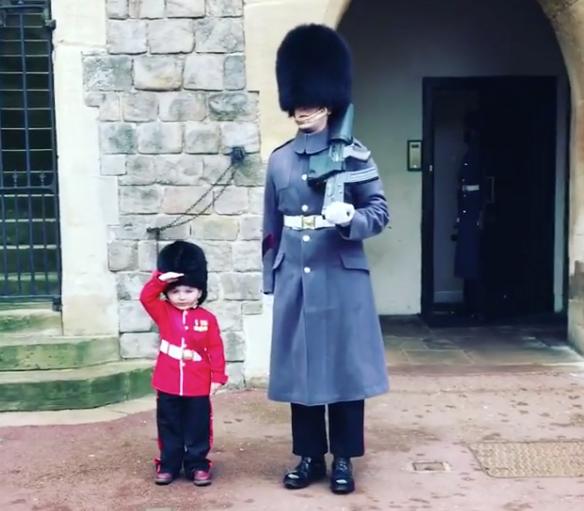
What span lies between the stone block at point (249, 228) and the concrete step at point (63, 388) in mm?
1073

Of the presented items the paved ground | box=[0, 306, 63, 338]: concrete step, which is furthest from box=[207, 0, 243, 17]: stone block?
the paved ground

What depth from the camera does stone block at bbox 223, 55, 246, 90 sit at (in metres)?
6.23

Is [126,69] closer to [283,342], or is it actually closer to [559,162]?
[283,342]

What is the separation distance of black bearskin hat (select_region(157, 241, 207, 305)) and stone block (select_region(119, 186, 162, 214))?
1.74 meters

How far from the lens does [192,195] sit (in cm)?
629

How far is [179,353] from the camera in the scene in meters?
4.65

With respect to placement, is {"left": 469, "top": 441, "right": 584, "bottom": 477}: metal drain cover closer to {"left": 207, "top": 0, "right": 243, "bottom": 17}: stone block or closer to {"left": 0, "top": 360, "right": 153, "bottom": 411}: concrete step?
{"left": 0, "top": 360, "right": 153, "bottom": 411}: concrete step

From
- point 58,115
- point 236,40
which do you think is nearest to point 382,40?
point 236,40

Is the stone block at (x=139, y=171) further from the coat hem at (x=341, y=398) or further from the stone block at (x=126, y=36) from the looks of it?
the coat hem at (x=341, y=398)

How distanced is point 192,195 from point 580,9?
9.07 ft

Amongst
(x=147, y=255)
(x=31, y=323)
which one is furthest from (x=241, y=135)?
(x=31, y=323)

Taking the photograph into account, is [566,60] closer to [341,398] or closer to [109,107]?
[109,107]

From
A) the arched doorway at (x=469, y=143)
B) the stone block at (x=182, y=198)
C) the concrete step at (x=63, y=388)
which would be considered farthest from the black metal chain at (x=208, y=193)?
the arched doorway at (x=469, y=143)

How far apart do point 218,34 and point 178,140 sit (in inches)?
26.7
